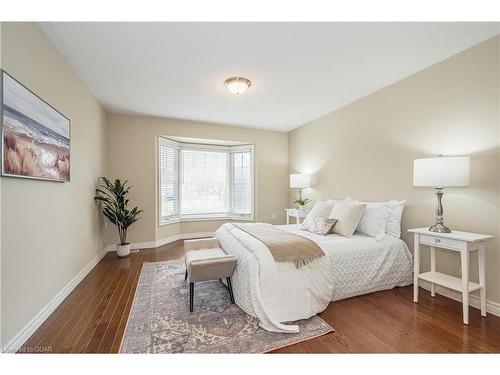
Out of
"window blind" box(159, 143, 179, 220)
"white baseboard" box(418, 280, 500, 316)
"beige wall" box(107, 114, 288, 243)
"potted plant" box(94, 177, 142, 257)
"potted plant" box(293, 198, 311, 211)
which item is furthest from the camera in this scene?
"window blind" box(159, 143, 179, 220)

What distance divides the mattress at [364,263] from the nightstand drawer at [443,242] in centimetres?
39

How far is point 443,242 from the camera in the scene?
208 cm

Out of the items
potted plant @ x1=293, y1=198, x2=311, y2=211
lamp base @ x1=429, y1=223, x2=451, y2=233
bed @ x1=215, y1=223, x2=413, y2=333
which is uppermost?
potted plant @ x1=293, y1=198, x2=311, y2=211

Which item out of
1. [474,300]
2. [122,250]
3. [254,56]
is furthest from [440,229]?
[122,250]

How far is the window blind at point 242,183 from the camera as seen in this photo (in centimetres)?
545

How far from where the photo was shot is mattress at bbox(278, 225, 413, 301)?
230 centimetres

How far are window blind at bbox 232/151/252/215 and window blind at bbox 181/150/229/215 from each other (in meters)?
0.22

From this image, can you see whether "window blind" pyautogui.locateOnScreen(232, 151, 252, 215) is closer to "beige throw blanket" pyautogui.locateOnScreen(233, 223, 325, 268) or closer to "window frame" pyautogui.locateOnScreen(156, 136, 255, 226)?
"window frame" pyautogui.locateOnScreen(156, 136, 255, 226)

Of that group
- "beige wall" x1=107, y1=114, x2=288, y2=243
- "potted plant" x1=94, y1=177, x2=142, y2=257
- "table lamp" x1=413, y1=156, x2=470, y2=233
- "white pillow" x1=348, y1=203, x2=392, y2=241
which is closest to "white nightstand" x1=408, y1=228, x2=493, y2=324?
"table lamp" x1=413, y1=156, x2=470, y2=233

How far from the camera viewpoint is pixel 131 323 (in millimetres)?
1918

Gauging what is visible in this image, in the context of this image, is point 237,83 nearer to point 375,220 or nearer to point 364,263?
point 375,220

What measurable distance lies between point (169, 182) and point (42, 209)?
119 inches
